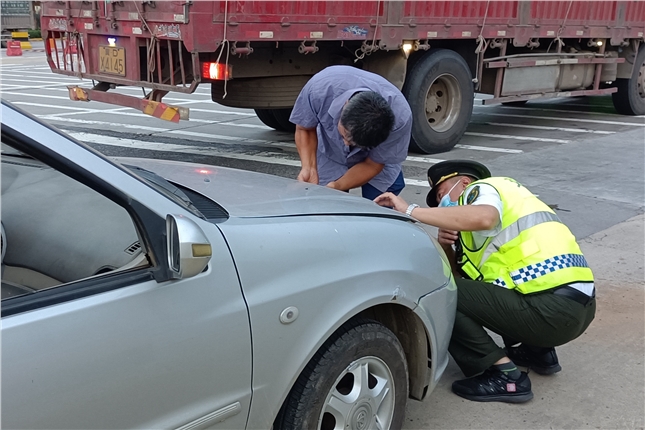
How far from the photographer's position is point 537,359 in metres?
3.46

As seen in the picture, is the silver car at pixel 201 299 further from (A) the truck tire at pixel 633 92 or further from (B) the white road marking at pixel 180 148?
Result: (A) the truck tire at pixel 633 92

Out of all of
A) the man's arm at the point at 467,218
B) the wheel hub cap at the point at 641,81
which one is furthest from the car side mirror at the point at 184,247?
the wheel hub cap at the point at 641,81

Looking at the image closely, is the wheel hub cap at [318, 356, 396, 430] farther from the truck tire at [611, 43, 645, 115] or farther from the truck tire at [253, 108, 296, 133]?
the truck tire at [611, 43, 645, 115]

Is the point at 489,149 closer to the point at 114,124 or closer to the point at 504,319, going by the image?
the point at 114,124

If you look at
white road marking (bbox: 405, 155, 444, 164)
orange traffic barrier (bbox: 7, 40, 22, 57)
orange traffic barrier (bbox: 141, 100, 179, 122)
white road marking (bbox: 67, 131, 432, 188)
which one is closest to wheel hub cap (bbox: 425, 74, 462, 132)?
white road marking (bbox: 405, 155, 444, 164)

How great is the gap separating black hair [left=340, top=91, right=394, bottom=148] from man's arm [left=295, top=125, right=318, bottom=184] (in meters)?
0.76

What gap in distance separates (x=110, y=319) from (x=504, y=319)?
1.96 m

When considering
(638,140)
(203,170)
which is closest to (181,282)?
(203,170)

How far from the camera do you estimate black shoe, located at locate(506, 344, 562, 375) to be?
3.43 m

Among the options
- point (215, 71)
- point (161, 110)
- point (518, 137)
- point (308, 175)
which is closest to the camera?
point (308, 175)

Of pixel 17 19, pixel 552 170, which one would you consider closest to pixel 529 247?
pixel 552 170

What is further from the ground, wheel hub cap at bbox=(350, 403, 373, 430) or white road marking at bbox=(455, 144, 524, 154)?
wheel hub cap at bbox=(350, 403, 373, 430)

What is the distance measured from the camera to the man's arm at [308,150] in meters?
4.09

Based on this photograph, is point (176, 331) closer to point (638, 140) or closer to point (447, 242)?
point (447, 242)
